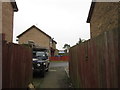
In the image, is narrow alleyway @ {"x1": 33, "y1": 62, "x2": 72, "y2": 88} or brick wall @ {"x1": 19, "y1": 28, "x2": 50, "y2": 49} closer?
narrow alleyway @ {"x1": 33, "y1": 62, "x2": 72, "y2": 88}

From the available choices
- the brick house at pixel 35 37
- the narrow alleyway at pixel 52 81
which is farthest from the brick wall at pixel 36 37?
the narrow alleyway at pixel 52 81

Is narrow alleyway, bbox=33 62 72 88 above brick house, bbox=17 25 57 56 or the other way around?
the other way around

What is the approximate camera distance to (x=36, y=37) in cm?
3375

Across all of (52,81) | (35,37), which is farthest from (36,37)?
(52,81)

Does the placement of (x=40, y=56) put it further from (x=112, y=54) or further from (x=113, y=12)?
(x=112, y=54)

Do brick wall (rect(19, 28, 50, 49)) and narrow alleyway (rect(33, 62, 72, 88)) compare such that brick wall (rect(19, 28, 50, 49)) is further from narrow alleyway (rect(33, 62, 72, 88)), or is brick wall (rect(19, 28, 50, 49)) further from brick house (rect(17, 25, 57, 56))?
narrow alleyway (rect(33, 62, 72, 88))

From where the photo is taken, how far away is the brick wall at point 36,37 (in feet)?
110

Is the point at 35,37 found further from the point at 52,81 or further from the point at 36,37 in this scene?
the point at 52,81

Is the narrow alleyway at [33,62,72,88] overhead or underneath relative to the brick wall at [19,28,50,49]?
underneath

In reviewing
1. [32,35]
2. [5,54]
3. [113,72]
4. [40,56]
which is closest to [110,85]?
[113,72]

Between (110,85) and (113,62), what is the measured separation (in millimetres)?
410

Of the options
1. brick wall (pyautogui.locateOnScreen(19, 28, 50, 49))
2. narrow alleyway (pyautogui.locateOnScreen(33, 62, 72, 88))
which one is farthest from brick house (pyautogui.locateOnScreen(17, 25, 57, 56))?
narrow alleyway (pyautogui.locateOnScreen(33, 62, 72, 88))

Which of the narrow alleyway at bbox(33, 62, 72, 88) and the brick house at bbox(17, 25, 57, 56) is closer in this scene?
the narrow alleyway at bbox(33, 62, 72, 88)

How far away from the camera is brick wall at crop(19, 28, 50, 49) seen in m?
33.7
